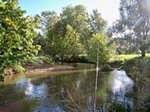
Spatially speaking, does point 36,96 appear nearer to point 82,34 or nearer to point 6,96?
point 6,96

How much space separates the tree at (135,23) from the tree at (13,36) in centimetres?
2222

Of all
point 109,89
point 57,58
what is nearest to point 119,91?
point 109,89

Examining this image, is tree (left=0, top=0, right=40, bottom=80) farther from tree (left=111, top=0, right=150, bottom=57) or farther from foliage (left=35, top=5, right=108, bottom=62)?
foliage (left=35, top=5, right=108, bottom=62)

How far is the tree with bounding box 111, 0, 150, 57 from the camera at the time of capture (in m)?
41.7

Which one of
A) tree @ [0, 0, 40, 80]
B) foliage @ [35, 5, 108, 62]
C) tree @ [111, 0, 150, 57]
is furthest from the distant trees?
tree @ [0, 0, 40, 80]

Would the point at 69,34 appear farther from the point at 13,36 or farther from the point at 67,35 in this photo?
the point at 13,36

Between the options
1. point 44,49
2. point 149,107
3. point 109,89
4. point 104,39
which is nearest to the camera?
point 149,107

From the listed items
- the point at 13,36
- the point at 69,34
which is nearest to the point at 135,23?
the point at 69,34

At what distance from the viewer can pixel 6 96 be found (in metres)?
24.0

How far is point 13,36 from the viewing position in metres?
21.5

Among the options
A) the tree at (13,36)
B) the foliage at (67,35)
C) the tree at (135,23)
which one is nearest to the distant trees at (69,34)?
the foliage at (67,35)

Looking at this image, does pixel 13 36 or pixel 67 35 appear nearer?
pixel 13 36

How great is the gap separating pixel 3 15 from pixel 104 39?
37.4 meters

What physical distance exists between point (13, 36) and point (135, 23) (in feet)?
97.4
